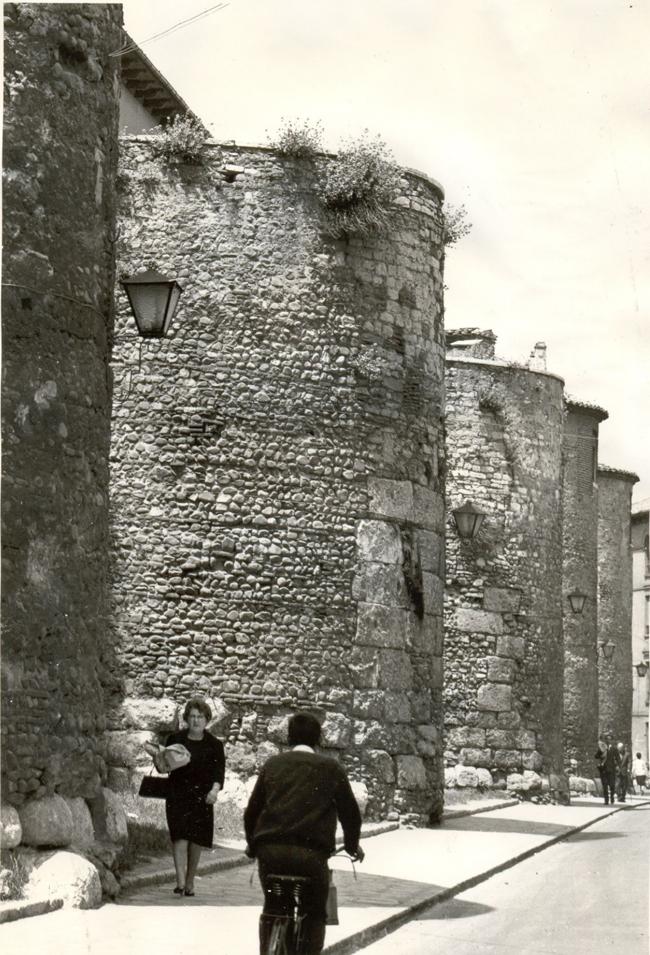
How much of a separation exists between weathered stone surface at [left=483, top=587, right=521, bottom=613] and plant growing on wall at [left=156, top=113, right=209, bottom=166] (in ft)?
34.2

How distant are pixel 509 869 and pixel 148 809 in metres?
3.25

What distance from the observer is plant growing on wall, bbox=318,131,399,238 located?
18.1 metres

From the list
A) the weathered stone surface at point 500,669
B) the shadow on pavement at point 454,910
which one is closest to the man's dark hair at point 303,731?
the shadow on pavement at point 454,910

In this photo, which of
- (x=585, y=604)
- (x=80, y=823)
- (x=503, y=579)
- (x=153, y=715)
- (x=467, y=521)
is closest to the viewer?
(x=80, y=823)

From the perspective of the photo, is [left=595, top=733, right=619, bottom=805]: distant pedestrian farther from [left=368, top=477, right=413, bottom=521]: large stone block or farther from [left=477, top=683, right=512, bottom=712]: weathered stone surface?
[left=368, top=477, right=413, bottom=521]: large stone block

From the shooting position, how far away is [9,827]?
984 centimetres

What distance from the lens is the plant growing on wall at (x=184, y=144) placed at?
58.9ft

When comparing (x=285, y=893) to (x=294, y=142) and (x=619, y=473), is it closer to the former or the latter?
(x=294, y=142)

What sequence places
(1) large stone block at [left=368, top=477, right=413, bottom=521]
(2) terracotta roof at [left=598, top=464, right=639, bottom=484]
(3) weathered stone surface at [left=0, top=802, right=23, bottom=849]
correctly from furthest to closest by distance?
(2) terracotta roof at [left=598, top=464, right=639, bottom=484]
(1) large stone block at [left=368, top=477, right=413, bottom=521]
(3) weathered stone surface at [left=0, top=802, right=23, bottom=849]

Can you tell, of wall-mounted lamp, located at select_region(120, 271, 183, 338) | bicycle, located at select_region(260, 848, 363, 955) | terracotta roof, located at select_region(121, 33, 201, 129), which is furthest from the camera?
terracotta roof, located at select_region(121, 33, 201, 129)

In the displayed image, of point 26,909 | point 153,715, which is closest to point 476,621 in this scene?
point 153,715

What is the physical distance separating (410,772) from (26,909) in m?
9.46

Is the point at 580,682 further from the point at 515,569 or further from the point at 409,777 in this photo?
the point at 409,777

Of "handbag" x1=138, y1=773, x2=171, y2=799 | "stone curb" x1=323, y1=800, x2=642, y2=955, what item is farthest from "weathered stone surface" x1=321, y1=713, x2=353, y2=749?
"handbag" x1=138, y1=773, x2=171, y2=799
